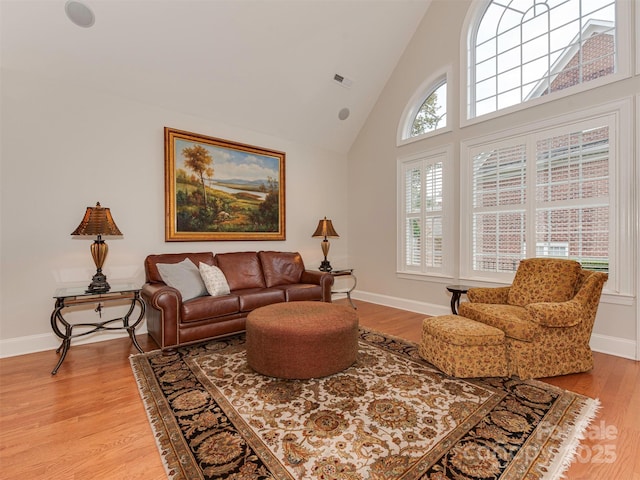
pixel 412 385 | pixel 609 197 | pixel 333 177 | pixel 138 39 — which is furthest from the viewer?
pixel 333 177

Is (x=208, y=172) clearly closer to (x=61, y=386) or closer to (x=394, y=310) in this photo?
(x=61, y=386)

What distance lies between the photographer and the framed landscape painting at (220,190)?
3.98 m

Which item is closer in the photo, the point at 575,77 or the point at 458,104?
the point at 575,77

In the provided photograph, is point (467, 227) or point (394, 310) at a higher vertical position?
point (467, 227)

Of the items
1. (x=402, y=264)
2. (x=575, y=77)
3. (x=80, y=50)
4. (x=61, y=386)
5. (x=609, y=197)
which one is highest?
(x=80, y=50)

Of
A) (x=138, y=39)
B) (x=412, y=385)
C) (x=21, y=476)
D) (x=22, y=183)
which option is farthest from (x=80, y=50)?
(x=412, y=385)

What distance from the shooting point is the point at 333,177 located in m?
5.78

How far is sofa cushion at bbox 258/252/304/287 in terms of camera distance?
14.4 feet

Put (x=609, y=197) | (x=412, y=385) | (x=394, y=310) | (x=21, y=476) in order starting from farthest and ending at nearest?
(x=394, y=310) → (x=609, y=197) → (x=412, y=385) → (x=21, y=476)

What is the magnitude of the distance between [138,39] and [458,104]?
3967 millimetres

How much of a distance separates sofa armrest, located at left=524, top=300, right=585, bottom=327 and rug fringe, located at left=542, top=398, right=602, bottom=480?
0.53 metres

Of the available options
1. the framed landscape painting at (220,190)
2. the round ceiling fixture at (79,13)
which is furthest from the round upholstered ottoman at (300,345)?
the round ceiling fixture at (79,13)

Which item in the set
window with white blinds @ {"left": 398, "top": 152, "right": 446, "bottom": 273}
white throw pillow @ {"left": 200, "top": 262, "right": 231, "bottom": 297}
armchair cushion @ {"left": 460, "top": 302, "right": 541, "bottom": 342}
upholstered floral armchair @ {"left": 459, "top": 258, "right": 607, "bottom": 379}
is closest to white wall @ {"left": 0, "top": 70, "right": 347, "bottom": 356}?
white throw pillow @ {"left": 200, "top": 262, "right": 231, "bottom": 297}

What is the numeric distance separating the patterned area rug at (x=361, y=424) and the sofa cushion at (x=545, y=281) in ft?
2.83
